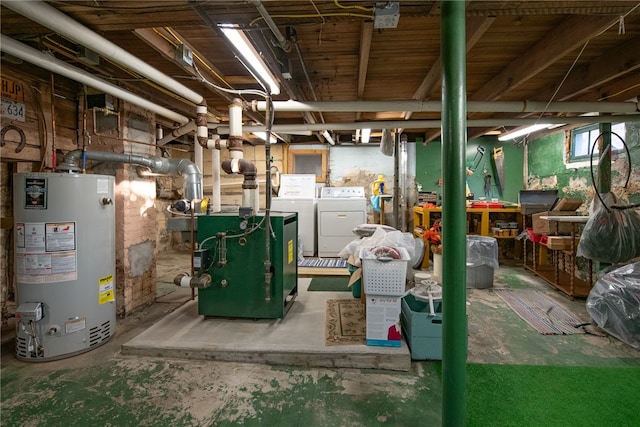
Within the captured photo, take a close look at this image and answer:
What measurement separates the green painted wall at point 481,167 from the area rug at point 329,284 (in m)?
3.05

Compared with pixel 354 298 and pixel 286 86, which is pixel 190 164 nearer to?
pixel 286 86

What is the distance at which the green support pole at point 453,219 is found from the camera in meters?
1.38

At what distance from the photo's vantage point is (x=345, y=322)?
8.50 ft

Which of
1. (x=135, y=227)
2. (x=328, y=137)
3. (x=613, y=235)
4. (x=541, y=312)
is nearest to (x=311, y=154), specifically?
(x=328, y=137)

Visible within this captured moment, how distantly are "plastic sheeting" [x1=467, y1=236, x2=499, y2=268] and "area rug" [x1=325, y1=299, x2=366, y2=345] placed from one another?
172 cm

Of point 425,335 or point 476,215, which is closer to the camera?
point 425,335

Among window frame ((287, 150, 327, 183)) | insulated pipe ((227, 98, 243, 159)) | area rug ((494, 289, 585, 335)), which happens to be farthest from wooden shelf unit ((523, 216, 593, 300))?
window frame ((287, 150, 327, 183))

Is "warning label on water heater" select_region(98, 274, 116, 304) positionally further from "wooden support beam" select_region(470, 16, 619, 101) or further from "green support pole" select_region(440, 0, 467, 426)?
"wooden support beam" select_region(470, 16, 619, 101)

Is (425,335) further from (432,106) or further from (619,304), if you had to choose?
(432,106)

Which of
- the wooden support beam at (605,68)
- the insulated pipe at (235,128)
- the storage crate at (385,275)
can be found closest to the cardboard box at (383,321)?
the storage crate at (385,275)

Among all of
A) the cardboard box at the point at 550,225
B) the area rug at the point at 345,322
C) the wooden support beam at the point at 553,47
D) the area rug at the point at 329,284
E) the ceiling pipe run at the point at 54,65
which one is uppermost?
the wooden support beam at the point at 553,47

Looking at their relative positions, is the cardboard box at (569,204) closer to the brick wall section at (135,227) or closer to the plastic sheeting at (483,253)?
the plastic sheeting at (483,253)

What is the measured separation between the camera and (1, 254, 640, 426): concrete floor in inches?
65.6

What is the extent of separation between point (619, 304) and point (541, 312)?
691mm
